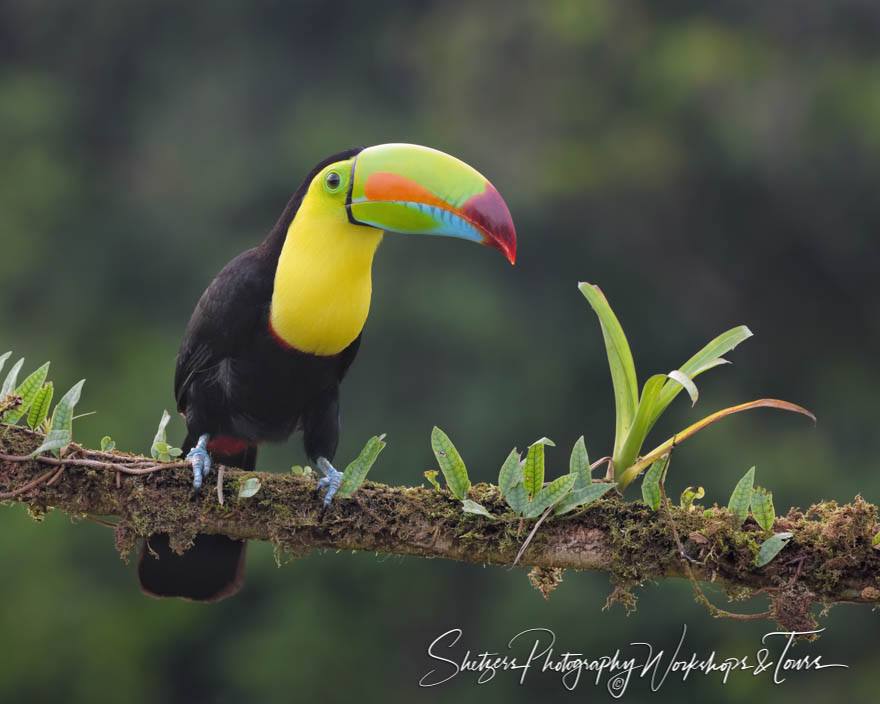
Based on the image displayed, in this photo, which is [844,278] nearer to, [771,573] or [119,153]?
[119,153]

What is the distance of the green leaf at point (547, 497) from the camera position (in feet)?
8.05

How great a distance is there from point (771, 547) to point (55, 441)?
1.55 metres

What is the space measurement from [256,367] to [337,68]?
777 cm

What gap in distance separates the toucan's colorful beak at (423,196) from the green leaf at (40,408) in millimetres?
866

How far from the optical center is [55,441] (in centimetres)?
253

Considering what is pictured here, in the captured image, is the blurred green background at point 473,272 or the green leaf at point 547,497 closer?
the green leaf at point 547,497

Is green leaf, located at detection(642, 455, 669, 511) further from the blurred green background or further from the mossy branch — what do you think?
the blurred green background

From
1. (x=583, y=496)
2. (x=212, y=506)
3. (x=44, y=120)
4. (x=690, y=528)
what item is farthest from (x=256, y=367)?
(x=44, y=120)

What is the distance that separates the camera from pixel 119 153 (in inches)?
404

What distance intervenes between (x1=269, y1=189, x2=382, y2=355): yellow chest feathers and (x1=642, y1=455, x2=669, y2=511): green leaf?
954mm

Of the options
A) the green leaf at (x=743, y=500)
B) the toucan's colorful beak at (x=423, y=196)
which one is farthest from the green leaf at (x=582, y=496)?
the toucan's colorful beak at (x=423, y=196)

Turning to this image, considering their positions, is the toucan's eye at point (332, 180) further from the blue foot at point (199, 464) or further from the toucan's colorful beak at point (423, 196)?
Result: the blue foot at point (199, 464)

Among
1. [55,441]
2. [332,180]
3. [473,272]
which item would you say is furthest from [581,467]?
[473,272]

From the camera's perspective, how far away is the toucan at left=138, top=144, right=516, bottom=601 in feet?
9.59
